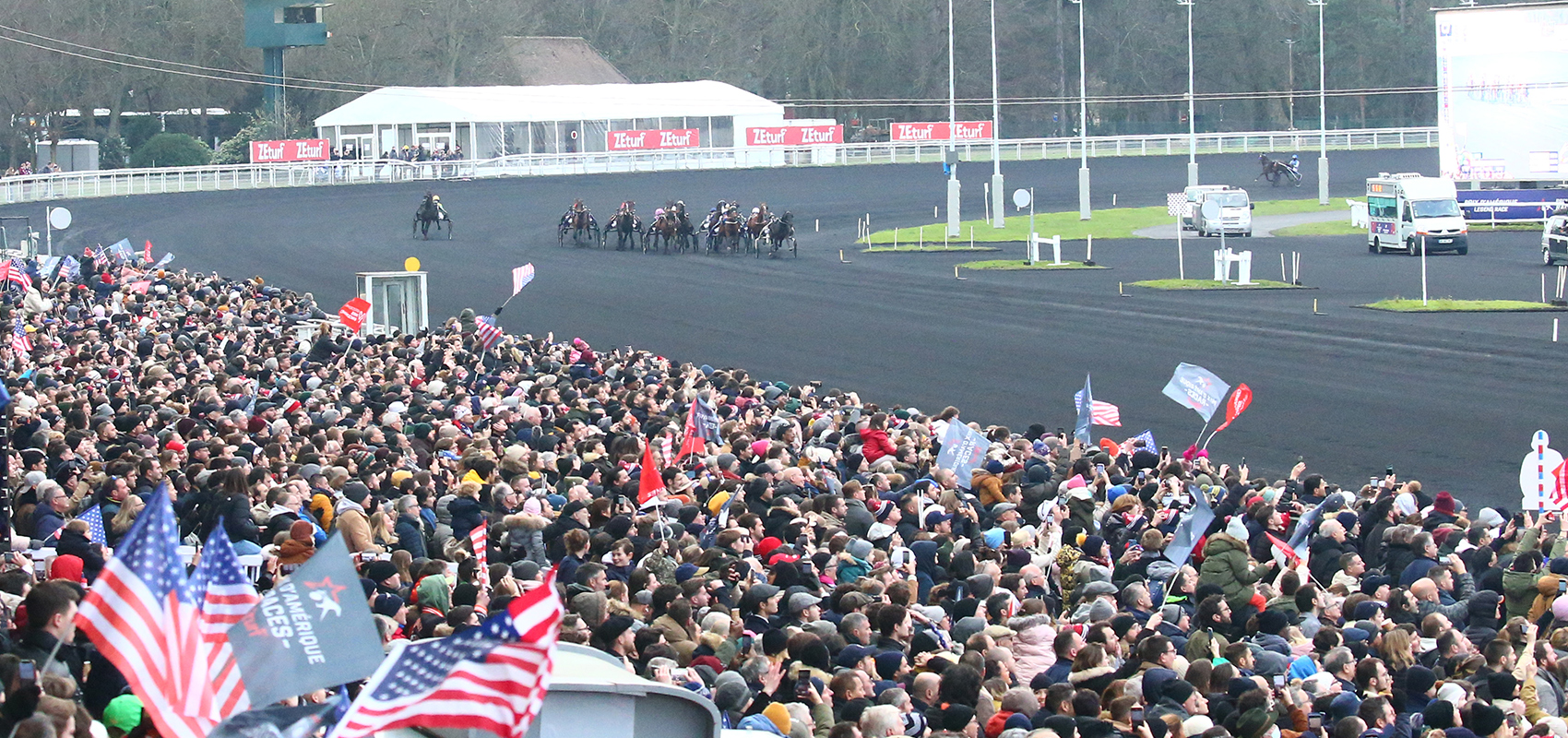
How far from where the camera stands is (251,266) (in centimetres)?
4138

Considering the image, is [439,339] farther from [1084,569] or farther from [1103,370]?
[1084,569]

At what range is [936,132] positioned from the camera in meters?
69.5

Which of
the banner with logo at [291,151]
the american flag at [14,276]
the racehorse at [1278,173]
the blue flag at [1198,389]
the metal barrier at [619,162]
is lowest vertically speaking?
the blue flag at [1198,389]

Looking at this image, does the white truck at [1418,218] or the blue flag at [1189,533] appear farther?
the white truck at [1418,218]

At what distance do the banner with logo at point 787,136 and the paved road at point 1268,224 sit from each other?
16610mm

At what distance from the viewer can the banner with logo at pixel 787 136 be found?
65688 mm

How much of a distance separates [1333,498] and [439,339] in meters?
12.6

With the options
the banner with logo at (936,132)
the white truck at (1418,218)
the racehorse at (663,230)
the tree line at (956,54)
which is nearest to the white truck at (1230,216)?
the white truck at (1418,218)

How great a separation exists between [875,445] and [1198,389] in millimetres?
3842

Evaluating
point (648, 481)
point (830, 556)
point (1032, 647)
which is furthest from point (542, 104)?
point (1032, 647)

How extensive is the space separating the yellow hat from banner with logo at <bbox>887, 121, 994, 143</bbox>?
61500 mm

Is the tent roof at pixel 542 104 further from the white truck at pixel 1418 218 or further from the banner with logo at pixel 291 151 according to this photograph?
the white truck at pixel 1418 218

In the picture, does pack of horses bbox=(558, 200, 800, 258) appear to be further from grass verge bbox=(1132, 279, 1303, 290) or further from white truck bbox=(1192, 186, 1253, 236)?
white truck bbox=(1192, 186, 1253, 236)

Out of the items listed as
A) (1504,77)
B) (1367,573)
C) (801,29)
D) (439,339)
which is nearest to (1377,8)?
(801,29)
